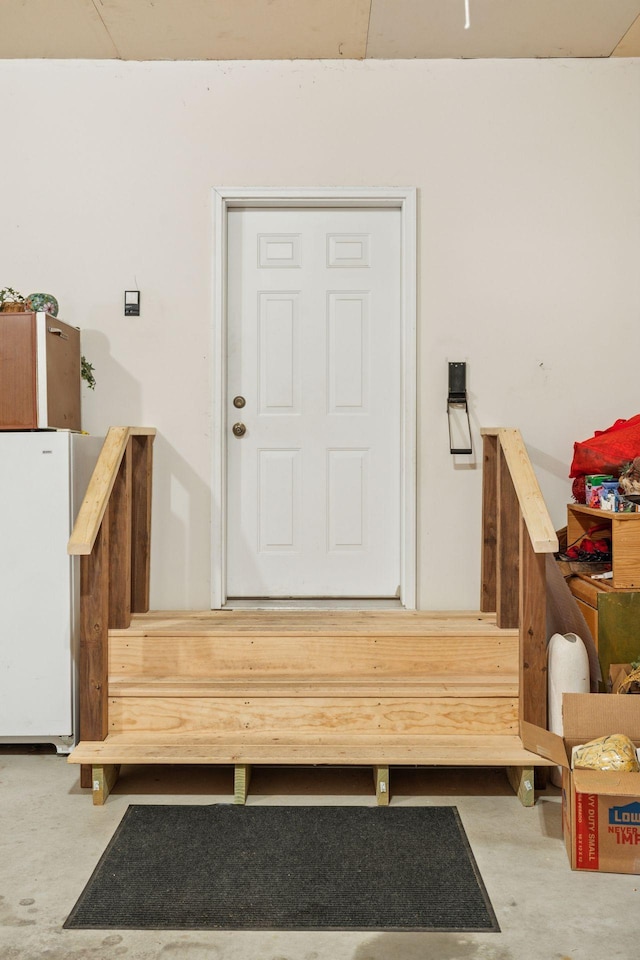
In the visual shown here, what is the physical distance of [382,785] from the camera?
8.45 ft

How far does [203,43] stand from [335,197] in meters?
0.83

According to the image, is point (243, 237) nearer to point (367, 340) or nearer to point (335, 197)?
point (335, 197)

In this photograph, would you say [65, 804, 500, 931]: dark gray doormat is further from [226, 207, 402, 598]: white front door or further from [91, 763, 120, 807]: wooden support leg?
[226, 207, 402, 598]: white front door

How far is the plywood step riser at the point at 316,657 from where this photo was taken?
2898mm

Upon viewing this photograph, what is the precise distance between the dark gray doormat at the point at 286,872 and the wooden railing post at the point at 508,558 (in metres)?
0.74

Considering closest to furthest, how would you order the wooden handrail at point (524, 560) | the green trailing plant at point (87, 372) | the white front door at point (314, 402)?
the wooden handrail at point (524, 560), the green trailing plant at point (87, 372), the white front door at point (314, 402)

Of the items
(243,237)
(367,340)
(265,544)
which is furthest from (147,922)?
(243,237)

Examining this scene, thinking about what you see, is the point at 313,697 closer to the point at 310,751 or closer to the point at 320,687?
the point at 320,687

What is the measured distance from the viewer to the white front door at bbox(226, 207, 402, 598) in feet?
11.6

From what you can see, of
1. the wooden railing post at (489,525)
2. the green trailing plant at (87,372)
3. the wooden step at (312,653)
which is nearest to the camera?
the wooden step at (312,653)

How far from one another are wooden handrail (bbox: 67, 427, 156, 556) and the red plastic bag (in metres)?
1.85

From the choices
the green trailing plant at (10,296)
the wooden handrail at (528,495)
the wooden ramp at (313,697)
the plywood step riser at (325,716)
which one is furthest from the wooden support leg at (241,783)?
the green trailing plant at (10,296)

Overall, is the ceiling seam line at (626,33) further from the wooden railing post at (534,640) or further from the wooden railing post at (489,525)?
the wooden railing post at (534,640)

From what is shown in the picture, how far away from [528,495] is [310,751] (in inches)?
45.0
